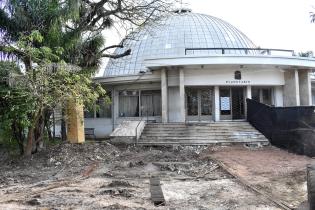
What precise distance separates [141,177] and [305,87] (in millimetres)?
19110

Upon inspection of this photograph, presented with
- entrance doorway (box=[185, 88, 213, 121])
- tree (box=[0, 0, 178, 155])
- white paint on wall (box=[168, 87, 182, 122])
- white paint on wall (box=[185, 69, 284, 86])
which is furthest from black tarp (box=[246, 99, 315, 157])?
tree (box=[0, 0, 178, 155])

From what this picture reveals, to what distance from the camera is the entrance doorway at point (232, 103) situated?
94.1 ft

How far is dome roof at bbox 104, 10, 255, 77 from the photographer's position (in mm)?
34719

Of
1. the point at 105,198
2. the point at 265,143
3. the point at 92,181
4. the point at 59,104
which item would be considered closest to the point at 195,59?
the point at 265,143

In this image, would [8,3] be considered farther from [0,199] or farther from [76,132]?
[0,199]

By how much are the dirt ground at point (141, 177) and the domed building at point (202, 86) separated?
750 cm

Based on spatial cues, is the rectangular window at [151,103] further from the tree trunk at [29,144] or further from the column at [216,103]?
the tree trunk at [29,144]

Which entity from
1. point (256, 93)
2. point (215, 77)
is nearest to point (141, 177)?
point (215, 77)

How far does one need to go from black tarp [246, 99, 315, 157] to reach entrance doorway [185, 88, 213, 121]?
20.6 ft

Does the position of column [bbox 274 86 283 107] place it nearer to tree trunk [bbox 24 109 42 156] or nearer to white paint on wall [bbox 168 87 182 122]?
white paint on wall [bbox 168 87 182 122]

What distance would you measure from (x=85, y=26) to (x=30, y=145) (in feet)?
23.9

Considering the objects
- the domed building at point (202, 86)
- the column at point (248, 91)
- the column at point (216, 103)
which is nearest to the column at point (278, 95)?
the domed building at point (202, 86)

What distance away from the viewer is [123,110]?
30656mm

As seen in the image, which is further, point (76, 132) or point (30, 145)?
point (76, 132)
